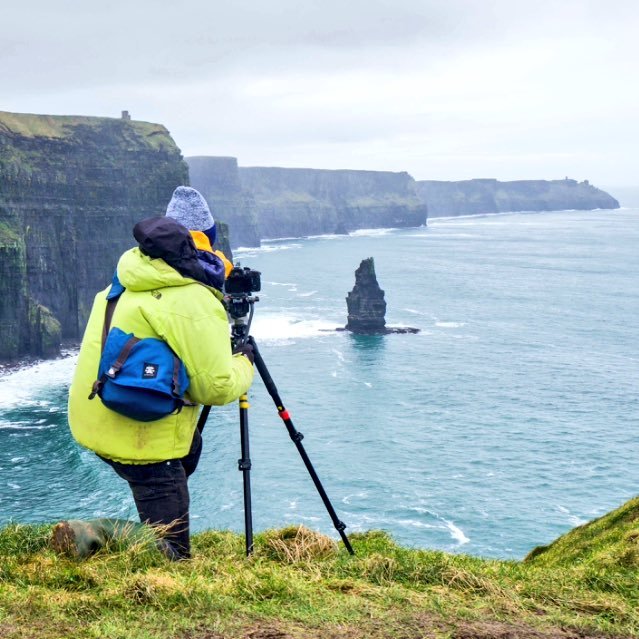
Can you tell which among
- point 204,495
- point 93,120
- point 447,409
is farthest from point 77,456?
point 93,120

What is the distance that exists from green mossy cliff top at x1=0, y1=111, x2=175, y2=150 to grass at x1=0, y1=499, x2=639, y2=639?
90132 millimetres

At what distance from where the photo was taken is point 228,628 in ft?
15.5

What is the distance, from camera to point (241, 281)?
6.36 m

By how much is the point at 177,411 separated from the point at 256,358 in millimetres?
1213

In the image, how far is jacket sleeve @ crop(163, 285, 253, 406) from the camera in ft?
17.4

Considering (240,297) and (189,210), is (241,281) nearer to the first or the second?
(240,297)

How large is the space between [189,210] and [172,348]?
1.32m

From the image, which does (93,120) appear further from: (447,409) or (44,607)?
(44,607)

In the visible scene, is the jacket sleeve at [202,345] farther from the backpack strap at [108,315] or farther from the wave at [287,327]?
the wave at [287,327]

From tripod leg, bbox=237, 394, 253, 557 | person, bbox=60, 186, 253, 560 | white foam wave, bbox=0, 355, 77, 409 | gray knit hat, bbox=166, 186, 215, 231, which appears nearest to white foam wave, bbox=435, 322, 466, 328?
white foam wave, bbox=0, 355, 77, 409

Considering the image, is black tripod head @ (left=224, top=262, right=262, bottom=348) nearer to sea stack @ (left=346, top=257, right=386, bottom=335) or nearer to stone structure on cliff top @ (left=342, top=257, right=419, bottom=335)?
stone structure on cliff top @ (left=342, top=257, right=419, bottom=335)

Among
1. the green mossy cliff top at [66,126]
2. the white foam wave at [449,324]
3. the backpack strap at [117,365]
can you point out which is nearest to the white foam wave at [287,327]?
the white foam wave at [449,324]

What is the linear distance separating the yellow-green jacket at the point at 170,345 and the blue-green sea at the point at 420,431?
750cm

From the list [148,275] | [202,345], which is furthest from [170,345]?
[148,275]
